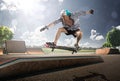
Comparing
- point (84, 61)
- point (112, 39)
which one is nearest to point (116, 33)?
point (112, 39)

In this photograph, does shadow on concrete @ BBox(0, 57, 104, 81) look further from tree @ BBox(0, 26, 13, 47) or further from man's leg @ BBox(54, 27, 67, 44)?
tree @ BBox(0, 26, 13, 47)

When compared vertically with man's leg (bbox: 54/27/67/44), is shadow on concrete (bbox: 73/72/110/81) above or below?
below

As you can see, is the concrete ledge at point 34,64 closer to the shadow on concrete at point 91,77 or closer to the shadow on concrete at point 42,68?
the shadow on concrete at point 42,68

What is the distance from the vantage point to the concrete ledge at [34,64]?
5.27m

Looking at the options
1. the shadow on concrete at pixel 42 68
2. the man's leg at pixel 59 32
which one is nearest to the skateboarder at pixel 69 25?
the man's leg at pixel 59 32

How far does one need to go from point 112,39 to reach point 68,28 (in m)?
47.4

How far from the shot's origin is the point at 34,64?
5.73 m

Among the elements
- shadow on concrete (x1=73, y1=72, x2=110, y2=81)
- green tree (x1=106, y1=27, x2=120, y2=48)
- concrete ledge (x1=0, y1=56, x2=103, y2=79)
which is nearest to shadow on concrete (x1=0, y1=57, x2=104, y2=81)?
concrete ledge (x1=0, y1=56, x2=103, y2=79)

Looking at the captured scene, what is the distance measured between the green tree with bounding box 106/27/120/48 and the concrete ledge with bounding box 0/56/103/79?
Result: 53.9 metres

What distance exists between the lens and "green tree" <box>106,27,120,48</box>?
5829 centimetres

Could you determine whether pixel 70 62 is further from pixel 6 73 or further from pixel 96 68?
pixel 6 73

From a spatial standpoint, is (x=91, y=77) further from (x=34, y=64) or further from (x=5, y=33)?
(x=5, y=33)

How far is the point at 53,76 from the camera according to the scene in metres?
5.44

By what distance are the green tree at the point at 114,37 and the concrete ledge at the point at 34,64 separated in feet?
177
